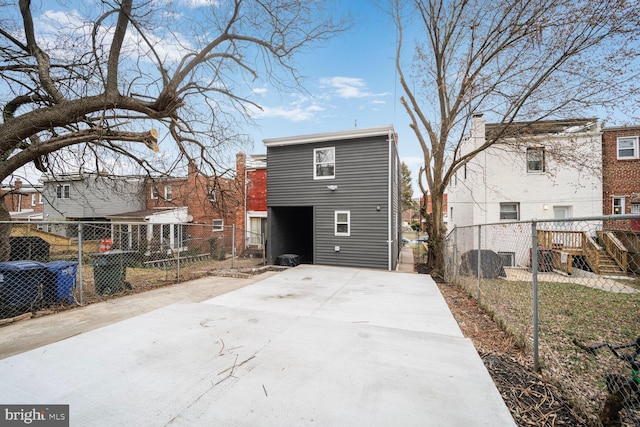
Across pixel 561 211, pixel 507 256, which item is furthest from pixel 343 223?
pixel 561 211

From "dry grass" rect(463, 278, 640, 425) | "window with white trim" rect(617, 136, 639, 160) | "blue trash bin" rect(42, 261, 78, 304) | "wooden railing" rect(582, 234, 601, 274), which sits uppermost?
"window with white trim" rect(617, 136, 639, 160)

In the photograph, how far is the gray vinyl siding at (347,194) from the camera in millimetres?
9695

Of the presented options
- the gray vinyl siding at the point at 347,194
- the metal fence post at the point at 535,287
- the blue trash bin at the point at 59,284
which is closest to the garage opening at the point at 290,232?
the gray vinyl siding at the point at 347,194

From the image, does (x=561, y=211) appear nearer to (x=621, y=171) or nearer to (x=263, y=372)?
(x=621, y=171)

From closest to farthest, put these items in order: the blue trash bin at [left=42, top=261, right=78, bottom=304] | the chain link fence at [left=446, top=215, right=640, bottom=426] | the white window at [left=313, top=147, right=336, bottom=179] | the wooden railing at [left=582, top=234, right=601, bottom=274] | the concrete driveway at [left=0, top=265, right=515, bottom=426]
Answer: the chain link fence at [left=446, top=215, right=640, bottom=426], the concrete driveway at [left=0, top=265, right=515, bottom=426], the wooden railing at [left=582, top=234, right=601, bottom=274], the blue trash bin at [left=42, top=261, right=78, bottom=304], the white window at [left=313, top=147, right=336, bottom=179]

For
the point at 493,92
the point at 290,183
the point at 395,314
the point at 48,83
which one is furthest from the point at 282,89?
the point at 395,314

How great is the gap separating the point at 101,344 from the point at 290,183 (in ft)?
27.6

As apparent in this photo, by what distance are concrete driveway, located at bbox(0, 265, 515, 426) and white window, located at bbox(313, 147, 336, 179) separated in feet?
22.2

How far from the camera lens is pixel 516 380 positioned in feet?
8.63

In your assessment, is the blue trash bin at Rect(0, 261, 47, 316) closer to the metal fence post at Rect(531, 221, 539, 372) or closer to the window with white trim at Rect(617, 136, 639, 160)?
the metal fence post at Rect(531, 221, 539, 372)

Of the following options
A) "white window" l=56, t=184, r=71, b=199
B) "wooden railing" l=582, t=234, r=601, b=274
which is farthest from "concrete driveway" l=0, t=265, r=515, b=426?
"white window" l=56, t=184, r=71, b=199

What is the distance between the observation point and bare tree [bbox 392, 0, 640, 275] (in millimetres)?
5922

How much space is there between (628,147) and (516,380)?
15.7 m

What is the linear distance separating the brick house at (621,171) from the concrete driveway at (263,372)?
13.6 metres
